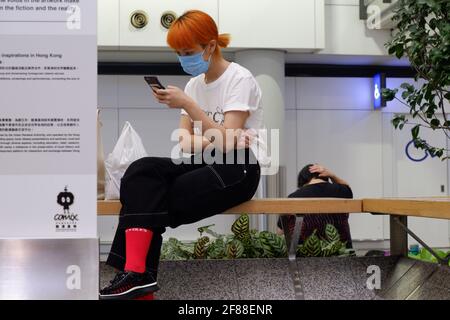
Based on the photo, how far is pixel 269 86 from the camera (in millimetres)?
6816

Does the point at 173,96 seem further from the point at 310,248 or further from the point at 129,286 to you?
the point at 310,248

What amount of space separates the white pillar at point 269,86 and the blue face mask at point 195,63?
163 inches

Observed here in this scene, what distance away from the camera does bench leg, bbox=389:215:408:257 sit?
9.88 ft

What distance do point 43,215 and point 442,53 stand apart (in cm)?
214

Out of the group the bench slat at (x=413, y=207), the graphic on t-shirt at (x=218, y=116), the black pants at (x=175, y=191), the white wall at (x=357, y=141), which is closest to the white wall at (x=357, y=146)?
the white wall at (x=357, y=141)

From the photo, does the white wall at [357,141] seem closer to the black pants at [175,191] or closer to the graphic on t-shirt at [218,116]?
the graphic on t-shirt at [218,116]

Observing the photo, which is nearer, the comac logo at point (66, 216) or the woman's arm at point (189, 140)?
the comac logo at point (66, 216)

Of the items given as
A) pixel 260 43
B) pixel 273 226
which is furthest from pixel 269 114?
pixel 273 226

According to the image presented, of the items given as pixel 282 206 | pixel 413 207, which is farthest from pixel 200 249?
pixel 413 207

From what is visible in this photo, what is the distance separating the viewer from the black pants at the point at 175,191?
2121 millimetres

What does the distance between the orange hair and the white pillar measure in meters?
4.23

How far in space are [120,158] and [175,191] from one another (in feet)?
1.68

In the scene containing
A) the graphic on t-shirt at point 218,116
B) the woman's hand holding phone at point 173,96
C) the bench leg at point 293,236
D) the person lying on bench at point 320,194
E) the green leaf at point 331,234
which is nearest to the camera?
the woman's hand holding phone at point 173,96
